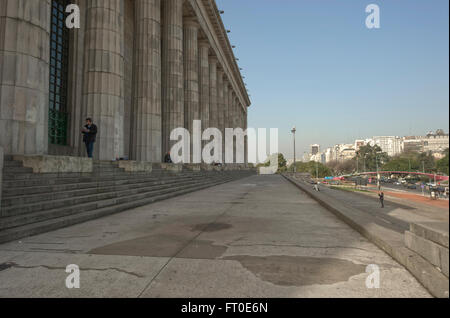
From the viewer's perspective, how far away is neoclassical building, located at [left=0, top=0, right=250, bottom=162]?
8.90 metres

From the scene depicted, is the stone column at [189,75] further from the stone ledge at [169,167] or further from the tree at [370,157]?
the tree at [370,157]

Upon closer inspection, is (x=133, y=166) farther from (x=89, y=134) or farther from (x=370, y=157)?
(x=370, y=157)

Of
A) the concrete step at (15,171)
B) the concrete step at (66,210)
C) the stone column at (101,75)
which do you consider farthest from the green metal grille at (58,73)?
the concrete step at (15,171)

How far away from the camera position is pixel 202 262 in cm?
382

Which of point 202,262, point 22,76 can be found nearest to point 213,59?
point 22,76

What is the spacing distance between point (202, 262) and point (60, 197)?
5.53m

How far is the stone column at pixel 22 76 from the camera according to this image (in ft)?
28.6

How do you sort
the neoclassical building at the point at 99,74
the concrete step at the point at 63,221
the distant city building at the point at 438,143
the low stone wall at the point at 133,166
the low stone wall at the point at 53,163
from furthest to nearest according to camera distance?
1. the low stone wall at the point at 133,166
2. the neoclassical building at the point at 99,74
3. the low stone wall at the point at 53,163
4. the concrete step at the point at 63,221
5. the distant city building at the point at 438,143

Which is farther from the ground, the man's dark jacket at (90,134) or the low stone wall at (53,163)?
the man's dark jacket at (90,134)

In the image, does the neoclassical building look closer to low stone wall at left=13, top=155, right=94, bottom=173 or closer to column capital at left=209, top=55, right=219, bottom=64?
low stone wall at left=13, top=155, right=94, bottom=173

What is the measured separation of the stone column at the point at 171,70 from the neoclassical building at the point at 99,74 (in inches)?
3.3
